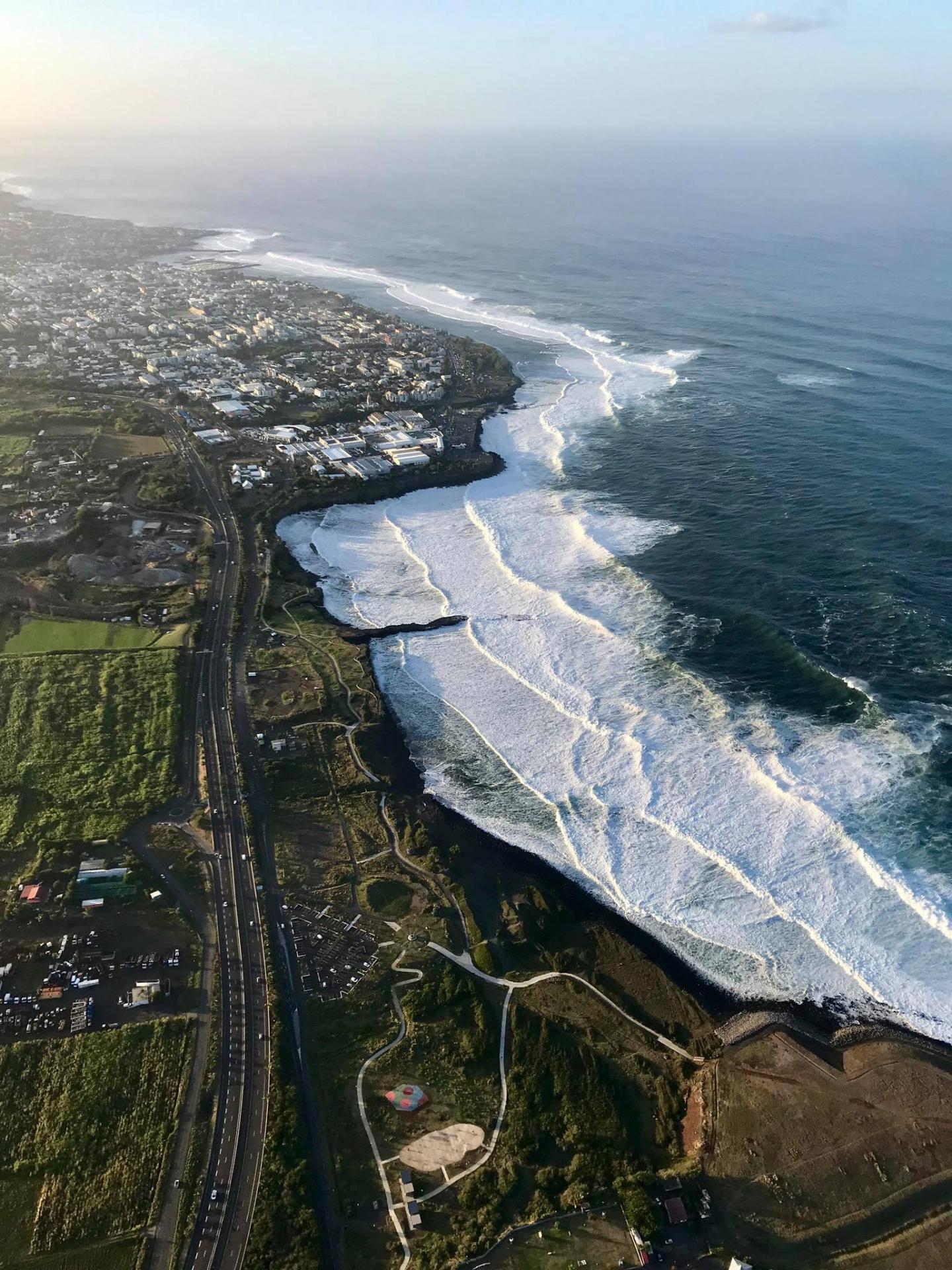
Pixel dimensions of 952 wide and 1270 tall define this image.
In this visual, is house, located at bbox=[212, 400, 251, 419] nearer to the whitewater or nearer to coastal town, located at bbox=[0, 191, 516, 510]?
coastal town, located at bbox=[0, 191, 516, 510]

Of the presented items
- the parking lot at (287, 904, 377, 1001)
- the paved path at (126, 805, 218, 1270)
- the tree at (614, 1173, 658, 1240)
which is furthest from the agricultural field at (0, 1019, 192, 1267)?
the tree at (614, 1173, 658, 1240)

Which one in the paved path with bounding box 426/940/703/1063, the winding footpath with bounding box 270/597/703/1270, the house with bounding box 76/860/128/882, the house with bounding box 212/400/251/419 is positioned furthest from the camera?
the house with bounding box 212/400/251/419

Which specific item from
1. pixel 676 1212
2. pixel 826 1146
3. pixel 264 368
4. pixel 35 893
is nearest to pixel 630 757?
pixel 826 1146

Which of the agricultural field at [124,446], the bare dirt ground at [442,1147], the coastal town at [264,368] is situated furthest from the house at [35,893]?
the agricultural field at [124,446]

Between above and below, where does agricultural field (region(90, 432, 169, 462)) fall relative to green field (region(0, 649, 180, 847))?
above

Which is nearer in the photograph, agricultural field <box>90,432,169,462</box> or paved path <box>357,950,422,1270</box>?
paved path <box>357,950,422,1270</box>

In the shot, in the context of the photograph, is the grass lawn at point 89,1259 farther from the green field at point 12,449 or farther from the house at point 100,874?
the green field at point 12,449

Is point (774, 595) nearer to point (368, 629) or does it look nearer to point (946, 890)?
point (946, 890)
